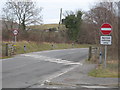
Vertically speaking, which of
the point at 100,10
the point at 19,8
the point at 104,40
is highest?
the point at 19,8

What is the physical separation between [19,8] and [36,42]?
391 inches

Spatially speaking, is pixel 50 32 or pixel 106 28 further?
→ pixel 50 32

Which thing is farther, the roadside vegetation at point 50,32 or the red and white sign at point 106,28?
the roadside vegetation at point 50,32

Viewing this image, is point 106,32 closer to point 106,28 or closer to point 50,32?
point 106,28

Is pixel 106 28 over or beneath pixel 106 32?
over

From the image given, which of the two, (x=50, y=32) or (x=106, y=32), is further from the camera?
(x=50, y=32)

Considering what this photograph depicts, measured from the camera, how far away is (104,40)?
1467cm

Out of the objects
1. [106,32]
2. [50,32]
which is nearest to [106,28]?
[106,32]

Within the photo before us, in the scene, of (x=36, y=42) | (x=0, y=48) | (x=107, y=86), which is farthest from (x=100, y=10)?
(x=36, y=42)

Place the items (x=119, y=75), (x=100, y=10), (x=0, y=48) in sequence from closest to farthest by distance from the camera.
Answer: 1. (x=119, y=75)
2. (x=100, y=10)
3. (x=0, y=48)

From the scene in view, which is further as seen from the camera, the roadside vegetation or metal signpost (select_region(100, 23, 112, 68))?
the roadside vegetation

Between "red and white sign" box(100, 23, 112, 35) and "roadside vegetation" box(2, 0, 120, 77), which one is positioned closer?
"red and white sign" box(100, 23, 112, 35)

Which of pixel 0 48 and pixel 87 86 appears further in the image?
pixel 0 48

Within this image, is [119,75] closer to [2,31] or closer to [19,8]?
[2,31]
